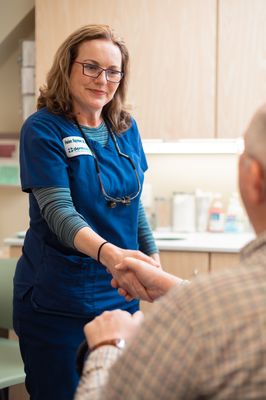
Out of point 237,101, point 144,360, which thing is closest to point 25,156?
point 144,360

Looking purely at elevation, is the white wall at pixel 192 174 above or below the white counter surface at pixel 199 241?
above

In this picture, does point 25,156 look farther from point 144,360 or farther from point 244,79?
point 244,79

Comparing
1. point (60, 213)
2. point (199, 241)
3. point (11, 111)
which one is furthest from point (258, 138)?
point (11, 111)

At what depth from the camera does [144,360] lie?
0.83 m

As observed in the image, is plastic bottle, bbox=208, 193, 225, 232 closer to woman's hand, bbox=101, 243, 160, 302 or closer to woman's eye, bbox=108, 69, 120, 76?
woman's eye, bbox=108, 69, 120, 76

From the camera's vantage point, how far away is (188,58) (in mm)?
3209

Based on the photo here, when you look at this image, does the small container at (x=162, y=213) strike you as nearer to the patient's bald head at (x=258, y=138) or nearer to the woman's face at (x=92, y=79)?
the woman's face at (x=92, y=79)

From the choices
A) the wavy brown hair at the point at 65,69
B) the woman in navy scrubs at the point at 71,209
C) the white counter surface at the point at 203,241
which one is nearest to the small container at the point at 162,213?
the white counter surface at the point at 203,241

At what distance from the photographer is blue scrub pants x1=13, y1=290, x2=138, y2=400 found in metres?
1.82

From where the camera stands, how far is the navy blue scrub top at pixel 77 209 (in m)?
1.82

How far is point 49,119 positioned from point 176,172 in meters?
1.83

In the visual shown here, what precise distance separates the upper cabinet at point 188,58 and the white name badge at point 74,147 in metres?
1.44

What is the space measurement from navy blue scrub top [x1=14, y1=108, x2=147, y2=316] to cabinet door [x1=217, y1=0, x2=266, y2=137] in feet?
4.67

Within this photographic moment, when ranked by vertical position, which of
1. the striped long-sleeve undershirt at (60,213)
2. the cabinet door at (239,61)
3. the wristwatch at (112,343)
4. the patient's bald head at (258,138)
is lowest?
the wristwatch at (112,343)
